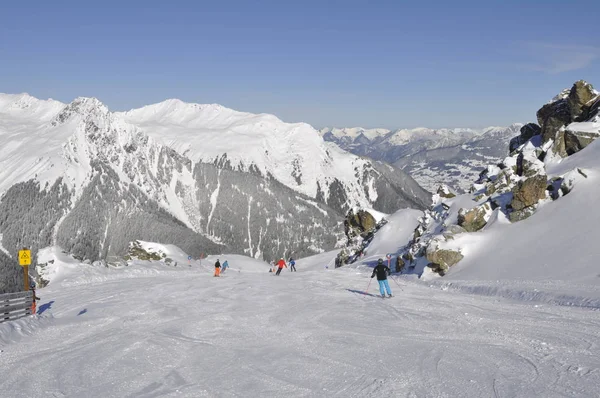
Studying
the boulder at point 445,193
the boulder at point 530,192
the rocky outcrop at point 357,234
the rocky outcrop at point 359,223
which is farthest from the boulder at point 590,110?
the rocky outcrop at point 359,223

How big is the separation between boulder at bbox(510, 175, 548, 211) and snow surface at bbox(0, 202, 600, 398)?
7.50 m

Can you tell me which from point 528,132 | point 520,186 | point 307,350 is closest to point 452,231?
point 520,186

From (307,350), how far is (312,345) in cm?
60

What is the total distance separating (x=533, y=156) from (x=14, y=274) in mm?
132924

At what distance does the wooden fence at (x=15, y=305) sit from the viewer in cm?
1850

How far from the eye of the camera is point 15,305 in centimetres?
1908

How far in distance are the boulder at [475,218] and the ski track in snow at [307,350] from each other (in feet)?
47.0

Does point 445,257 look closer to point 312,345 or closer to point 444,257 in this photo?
point 444,257

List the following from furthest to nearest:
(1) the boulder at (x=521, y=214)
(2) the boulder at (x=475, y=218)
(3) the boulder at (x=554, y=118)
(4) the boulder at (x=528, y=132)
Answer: (4) the boulder at (x=528, y=132)
(3) the boulder at (x=554, y=118)
(2) the boulder at (x=475, y=218)
(1) the boulder at (x=521, y=214)

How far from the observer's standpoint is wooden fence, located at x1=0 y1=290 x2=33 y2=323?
18500 mm

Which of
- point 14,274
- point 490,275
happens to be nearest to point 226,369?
point 490,275

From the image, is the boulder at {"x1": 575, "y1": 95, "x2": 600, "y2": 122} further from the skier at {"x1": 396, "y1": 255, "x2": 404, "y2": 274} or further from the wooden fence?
the wooden fence

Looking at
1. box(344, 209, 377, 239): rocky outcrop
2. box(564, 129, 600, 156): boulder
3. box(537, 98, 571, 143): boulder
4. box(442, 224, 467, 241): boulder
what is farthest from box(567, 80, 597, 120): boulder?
box(344, 209, 377, 239): rocky outcrop

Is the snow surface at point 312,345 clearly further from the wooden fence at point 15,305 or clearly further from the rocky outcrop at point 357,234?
the rocky outcrop at point 357,234
